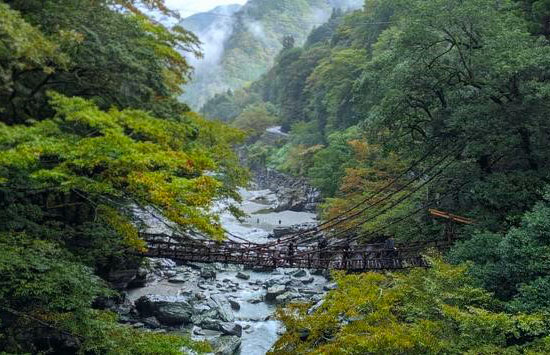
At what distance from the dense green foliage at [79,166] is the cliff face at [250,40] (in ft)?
324

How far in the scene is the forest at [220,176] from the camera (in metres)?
5.49

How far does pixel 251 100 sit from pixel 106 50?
6044 centimetres

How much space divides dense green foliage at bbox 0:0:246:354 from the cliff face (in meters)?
98.6

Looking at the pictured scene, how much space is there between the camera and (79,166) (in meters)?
5.58

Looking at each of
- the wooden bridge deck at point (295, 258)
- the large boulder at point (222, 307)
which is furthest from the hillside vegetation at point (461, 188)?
the large boulder at point (222, 307)

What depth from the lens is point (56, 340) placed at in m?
7.70

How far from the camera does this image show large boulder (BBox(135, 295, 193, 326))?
1191 cm

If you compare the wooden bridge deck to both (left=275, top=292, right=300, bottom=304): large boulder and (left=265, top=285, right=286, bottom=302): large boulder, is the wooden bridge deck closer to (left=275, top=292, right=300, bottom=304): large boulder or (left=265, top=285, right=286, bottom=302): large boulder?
(left=275, top=292, right=300, bottom=304): large boulder

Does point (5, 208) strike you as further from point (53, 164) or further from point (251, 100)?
point (251, 100)

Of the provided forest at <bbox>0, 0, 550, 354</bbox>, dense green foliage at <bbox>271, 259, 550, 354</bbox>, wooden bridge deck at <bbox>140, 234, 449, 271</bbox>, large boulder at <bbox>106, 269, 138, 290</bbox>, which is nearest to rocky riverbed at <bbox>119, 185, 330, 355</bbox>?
large boulder at <bbox>106, 269, 138, 290</bbox>

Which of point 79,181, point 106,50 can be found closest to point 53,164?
point 79,181

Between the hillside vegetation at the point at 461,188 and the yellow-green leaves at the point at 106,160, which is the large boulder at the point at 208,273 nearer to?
the hillside vegetation at the point at 461,188

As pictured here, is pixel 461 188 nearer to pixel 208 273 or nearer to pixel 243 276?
pixel 243 276

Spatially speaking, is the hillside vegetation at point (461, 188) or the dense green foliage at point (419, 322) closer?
the dense green foliage at point (419, 322)
